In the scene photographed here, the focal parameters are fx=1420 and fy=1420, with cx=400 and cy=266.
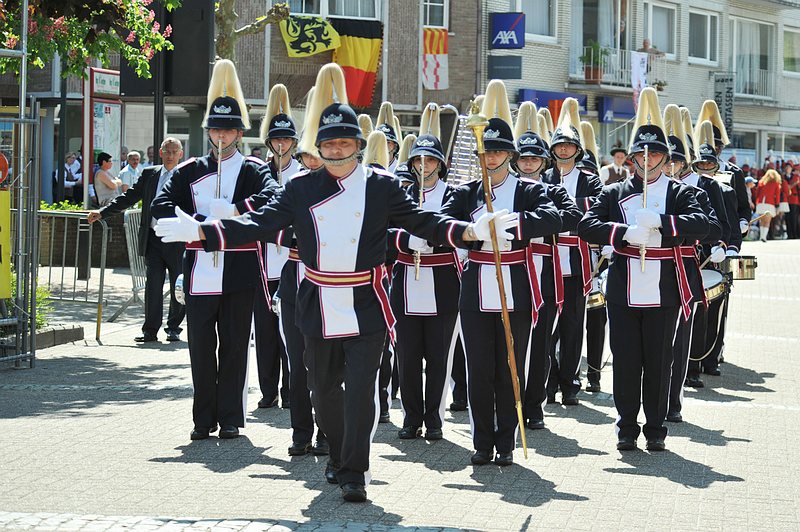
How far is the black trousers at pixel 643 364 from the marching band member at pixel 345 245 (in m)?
2.00

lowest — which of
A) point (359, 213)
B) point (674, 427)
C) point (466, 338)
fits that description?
point (674, 427)

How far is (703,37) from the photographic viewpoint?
43875mm

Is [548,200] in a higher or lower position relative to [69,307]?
higher

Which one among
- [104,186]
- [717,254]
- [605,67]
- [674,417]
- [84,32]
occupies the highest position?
[605,67]

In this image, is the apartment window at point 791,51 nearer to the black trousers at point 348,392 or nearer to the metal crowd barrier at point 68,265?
the metal crowd barrier at point 68,265

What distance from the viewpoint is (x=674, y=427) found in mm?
9625

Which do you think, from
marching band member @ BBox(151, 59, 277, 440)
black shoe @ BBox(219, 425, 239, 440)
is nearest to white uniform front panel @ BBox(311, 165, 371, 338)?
marching band member @ BBox(151, 59, 277, 440)

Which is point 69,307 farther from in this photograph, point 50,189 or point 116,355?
point 50,189

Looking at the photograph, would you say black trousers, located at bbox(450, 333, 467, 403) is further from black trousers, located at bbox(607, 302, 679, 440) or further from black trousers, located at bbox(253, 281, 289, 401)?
black trousers, located at bbox(607, 302, 679, 440)

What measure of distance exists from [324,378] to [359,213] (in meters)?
0.87

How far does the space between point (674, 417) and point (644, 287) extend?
151 centimetres

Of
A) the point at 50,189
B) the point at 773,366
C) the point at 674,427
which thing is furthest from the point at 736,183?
the point at 50,189

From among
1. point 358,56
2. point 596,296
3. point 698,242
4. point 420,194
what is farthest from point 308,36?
point 420,194

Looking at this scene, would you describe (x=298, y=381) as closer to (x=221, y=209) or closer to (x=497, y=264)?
(x=221, y=209)
